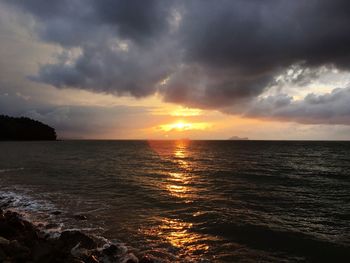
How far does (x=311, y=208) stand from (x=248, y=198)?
18.1ft

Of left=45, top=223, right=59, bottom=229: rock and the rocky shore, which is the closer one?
the rocky shore

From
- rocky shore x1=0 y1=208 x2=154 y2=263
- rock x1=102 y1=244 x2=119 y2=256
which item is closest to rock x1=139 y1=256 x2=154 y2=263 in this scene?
rocky shore x1=0 y1=208 x2=154 y2=263

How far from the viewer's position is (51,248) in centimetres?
1390

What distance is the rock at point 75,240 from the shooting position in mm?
15812

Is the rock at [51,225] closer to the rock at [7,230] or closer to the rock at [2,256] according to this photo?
the rock at [7,230]

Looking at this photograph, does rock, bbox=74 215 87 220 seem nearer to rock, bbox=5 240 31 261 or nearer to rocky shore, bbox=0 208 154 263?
rocky shore, bbox=0 208 154 263

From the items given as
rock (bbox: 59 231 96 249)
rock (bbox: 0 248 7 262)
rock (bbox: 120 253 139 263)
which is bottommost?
rock (bbox: 120 253 139 263)

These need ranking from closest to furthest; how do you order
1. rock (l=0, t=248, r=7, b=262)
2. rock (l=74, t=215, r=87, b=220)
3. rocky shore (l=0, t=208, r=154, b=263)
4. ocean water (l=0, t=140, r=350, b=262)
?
rock (l=0, t=248, r=7, b=262) < rocky shore (l=0, t=208, r=154, b=263) < ocean water (l=0, t=140, r=350, b=262) < rock (l=74, t=215, r=87, b=220)

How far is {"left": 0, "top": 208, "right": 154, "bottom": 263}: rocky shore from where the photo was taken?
13.2 meters

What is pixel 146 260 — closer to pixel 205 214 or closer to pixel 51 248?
pixel 51 248

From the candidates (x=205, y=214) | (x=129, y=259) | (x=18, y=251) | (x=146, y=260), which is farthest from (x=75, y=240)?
(x=205, y=214)

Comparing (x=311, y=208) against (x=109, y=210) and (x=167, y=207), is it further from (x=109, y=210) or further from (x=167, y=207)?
(x=109, y=210)

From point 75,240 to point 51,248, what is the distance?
7.63 ft

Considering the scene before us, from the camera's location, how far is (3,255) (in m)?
12.3
